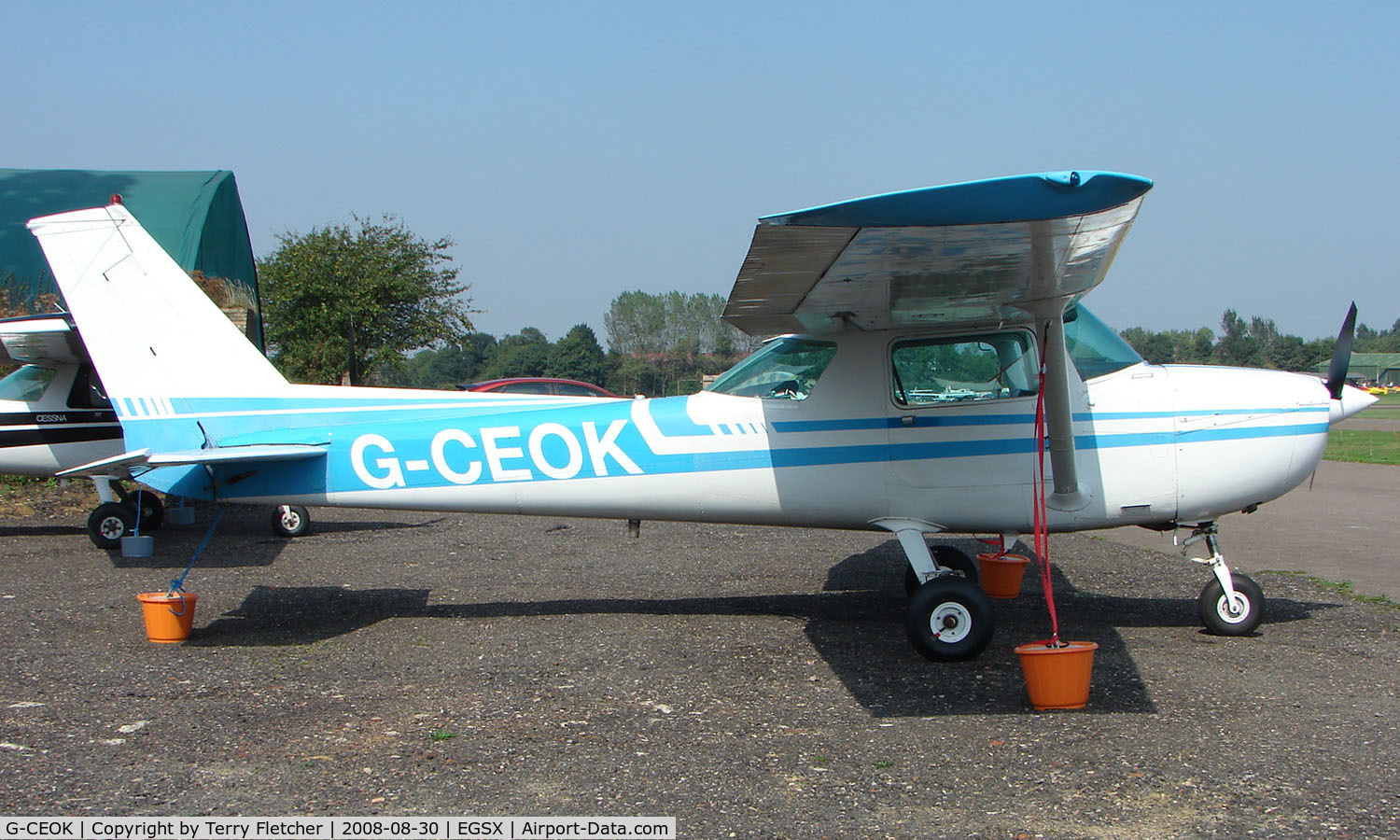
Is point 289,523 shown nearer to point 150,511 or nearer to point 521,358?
point 150,511

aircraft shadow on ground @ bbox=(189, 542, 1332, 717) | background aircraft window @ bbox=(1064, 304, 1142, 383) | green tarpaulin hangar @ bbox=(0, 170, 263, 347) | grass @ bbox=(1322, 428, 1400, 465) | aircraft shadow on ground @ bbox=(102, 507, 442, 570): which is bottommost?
grass @ bbox=(1322, 428, 1400, 465)

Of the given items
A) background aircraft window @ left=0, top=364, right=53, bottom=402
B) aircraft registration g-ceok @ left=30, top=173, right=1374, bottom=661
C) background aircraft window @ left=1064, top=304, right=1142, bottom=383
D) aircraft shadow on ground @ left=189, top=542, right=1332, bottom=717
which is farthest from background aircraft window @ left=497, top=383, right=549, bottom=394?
background aircraft window @ left=1064, top=304, right=1142, bottom=383

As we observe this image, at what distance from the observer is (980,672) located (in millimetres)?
5328

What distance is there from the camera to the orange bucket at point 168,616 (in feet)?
19.2

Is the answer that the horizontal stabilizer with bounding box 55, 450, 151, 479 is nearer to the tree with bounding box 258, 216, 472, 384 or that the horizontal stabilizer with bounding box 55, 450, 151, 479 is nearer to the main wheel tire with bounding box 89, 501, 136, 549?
the main wheel tire with bounding box 89, 501, 136, 549

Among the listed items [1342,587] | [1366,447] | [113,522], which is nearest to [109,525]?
[113,522]

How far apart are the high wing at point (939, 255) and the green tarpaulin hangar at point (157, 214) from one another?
51.7 feet

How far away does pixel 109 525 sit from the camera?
998 centimetres

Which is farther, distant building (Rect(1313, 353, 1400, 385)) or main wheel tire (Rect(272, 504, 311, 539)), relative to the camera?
distant building (Rect(1313, 353, 1400, 385))

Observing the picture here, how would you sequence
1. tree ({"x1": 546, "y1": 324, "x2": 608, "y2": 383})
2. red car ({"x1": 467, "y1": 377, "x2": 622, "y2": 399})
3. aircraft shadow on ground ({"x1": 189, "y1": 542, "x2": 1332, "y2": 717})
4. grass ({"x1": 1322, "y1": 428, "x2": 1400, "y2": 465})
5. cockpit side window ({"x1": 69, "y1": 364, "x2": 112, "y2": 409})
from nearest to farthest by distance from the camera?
1. aircraft shadow on ground ({"x1": 189, "y1": 542, "x2": 1332, "y2": 717})
2. cockpit side window ({"x1": 69, "y1": 364, "x2": 112, "y2": 409})
3. grass ({"x1": 1322, "y1": 428, "x2": 1400, "y2": 465})
4. red car ({"x1": 467, "y1": 377, "x2": 622, "y2": 399})
5. tree ({"x1": 546, "y1": 324, "x2": 608, "y2": 383})

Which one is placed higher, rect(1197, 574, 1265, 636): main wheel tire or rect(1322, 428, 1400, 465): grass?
rect(1197, 574, 1265, 636): main wheel tire

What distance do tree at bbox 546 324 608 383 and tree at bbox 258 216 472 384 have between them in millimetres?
21955

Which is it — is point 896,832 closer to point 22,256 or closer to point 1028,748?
point 1028,748

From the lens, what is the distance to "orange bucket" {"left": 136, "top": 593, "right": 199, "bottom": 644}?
5.86 m
